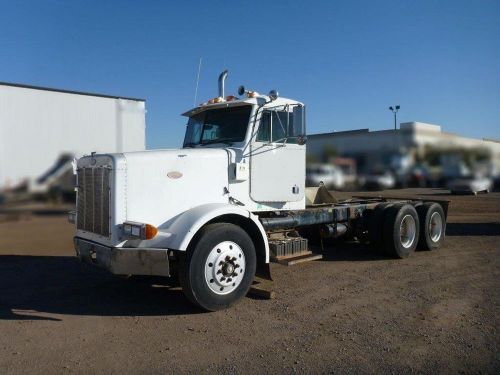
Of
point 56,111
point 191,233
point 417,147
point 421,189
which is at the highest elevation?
point 56,111

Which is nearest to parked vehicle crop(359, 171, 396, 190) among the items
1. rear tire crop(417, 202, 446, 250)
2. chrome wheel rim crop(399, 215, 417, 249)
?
chrome wheel rim crop(399, 215, 417, 249)

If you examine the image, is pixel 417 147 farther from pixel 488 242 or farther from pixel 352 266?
pixel 488 242

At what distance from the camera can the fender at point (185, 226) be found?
16.7 ft

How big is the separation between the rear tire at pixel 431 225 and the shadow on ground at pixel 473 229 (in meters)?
2.42

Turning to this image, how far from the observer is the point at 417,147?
4152 millimetres

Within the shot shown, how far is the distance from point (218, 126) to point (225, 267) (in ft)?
7.54

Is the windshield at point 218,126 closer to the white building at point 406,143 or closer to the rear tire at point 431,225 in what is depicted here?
the white building at point 406,143

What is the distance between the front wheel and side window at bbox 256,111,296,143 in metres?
1.52

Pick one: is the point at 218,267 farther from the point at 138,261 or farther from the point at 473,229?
the point at 473,229

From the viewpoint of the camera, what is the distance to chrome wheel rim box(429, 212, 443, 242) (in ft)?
32.2

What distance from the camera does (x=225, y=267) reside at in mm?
5465

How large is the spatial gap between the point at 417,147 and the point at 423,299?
103 inches

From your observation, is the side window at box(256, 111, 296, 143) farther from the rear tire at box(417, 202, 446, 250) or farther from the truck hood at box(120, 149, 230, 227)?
the rear tire at box(417, 202, 446, 250)

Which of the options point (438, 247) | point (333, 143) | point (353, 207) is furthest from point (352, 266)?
point (333, 143)
